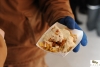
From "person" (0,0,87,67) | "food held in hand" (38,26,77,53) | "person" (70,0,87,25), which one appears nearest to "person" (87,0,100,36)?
"person" (70,0,87,25)

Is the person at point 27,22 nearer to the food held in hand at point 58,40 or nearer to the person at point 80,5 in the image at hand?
the food held in hand at point 58,40

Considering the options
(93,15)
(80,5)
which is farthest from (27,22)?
(80,5)

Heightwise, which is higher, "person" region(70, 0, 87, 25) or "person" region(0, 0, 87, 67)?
"person" region(0, 0, 87, 67)

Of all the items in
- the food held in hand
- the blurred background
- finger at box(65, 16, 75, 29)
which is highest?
finger at box(65, 16, 75, 29)

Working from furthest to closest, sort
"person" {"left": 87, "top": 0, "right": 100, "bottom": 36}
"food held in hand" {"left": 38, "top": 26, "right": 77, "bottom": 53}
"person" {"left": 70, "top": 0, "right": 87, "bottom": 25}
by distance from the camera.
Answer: "person" {"left": 70, "top": 0, "right": 87, "bottom": 25} → "person" {"left": 87, "top": 0, "right": 100, "bottom": 36} → "food held in hand" {"left": 38, "top": 26, "right": 77, "bottom": 53}

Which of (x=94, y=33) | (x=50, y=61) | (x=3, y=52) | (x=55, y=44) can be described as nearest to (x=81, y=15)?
(x=94, y=33)

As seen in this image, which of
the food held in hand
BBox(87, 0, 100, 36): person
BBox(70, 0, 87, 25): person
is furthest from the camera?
BBox(70, 0, 87, 25): person

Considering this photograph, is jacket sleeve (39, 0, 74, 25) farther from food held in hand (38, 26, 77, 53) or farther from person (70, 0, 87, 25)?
person (70, 0, 87, 25)
